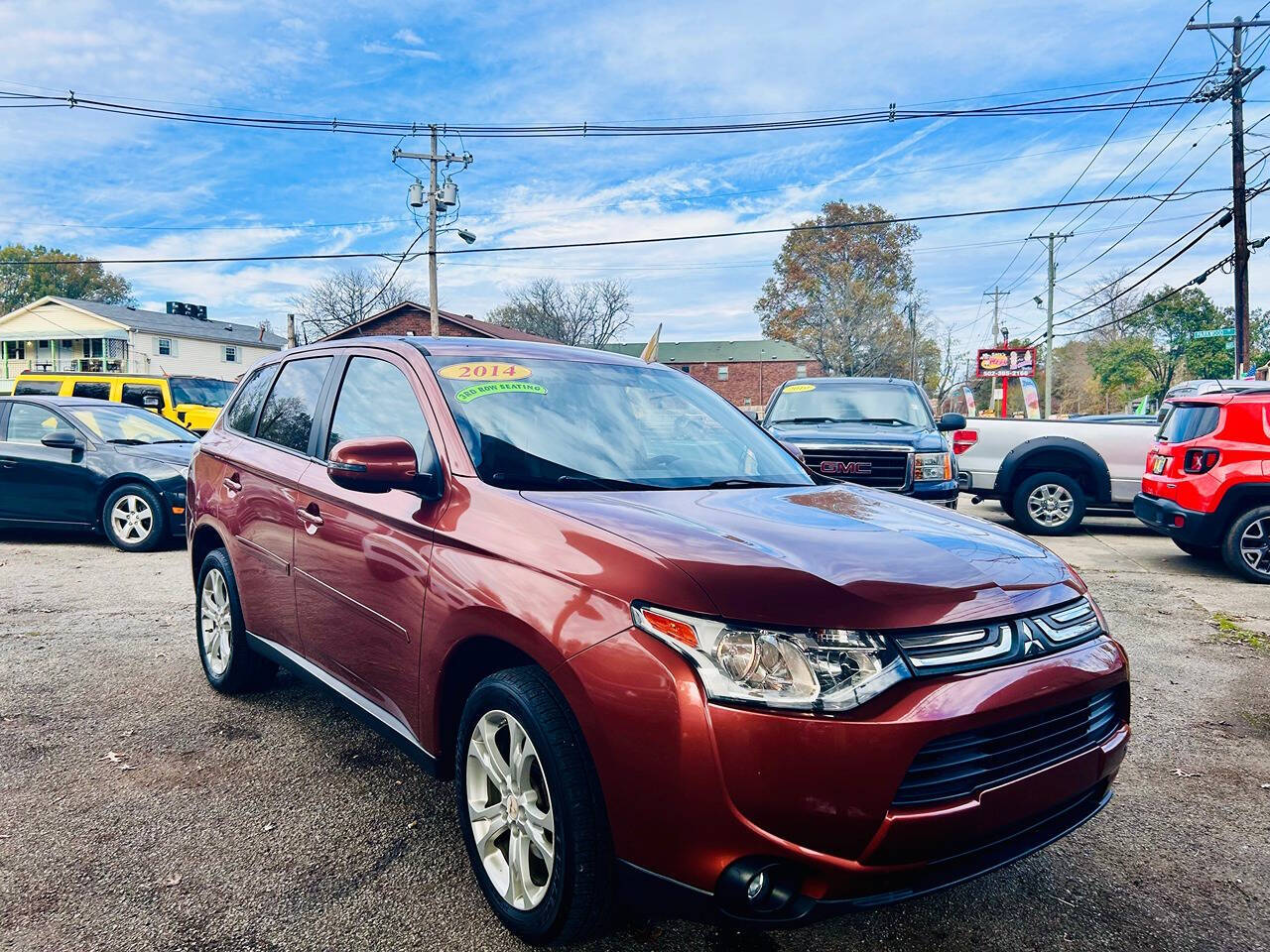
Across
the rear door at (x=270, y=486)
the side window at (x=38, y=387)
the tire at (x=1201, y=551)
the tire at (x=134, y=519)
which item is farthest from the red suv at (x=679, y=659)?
the side window at (x=38, y=387)

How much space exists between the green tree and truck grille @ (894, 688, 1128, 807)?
69.2 meters

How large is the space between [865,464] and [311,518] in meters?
5.81

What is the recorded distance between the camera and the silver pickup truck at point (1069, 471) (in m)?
10.2

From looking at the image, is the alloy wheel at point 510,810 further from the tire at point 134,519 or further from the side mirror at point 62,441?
the side mirror at point 62,441

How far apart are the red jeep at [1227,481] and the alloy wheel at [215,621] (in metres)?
7.75

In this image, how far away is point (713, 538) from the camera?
7.09 ft

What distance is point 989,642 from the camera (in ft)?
6.59

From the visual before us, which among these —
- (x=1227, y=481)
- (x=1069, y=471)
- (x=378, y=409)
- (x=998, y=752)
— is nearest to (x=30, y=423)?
(x=378, y=409)

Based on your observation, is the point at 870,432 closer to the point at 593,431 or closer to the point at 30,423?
the point at 593,431

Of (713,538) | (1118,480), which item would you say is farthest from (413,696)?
(1118,480)

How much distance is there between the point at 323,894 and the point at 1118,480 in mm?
10434

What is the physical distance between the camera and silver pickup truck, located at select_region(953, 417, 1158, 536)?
402 inches

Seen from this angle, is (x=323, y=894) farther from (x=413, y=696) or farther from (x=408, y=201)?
(x=408, y=201)

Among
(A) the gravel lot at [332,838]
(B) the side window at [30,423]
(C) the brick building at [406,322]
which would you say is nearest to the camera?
(A) the gravel lot at [332,838]
